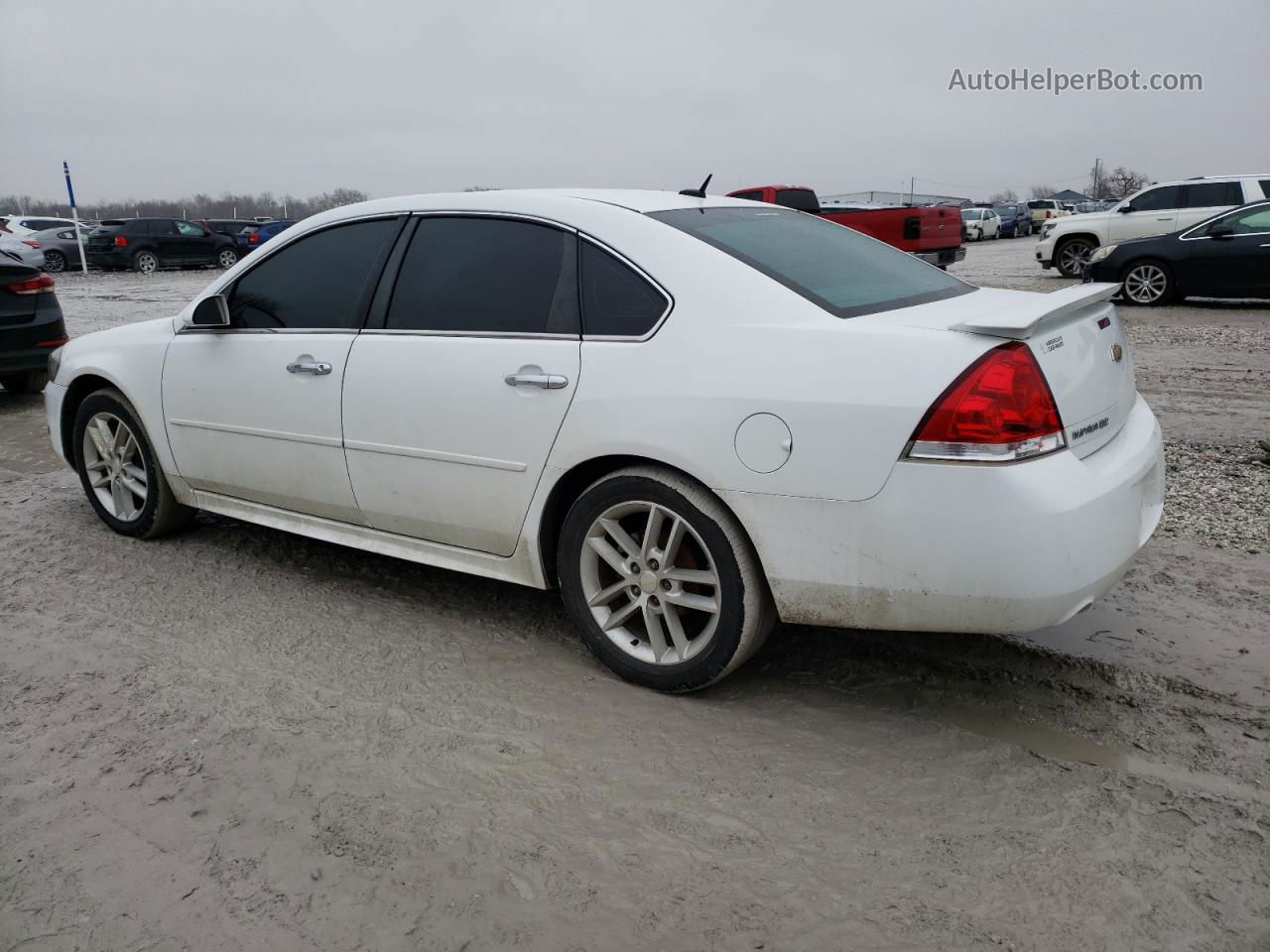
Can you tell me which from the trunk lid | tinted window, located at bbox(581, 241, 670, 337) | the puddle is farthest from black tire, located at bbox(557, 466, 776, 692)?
the trunk lid

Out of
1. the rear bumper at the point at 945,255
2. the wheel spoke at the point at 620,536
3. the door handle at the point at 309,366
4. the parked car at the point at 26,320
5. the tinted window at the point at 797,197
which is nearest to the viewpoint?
the wheel spoke at the point at 620,536

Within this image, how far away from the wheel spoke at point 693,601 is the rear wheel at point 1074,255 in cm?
1630

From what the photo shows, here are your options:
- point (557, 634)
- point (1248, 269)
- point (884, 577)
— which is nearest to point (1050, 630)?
point (884, 577)

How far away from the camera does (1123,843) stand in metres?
2.45

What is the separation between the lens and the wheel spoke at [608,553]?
3252mm

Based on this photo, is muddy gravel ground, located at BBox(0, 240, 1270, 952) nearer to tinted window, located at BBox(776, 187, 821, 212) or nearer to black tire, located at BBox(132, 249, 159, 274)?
tinted window, located at BBox(776, 187, 821, 212)

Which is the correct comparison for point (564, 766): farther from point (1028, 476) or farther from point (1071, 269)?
point (1071, 269)

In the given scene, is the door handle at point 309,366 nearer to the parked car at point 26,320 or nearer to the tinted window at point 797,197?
the parked car at point 26,320

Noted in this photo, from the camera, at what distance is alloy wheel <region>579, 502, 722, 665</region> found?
10.3 feet

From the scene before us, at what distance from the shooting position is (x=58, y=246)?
28.1 metres

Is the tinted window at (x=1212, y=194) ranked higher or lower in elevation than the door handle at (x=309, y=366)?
→ higher

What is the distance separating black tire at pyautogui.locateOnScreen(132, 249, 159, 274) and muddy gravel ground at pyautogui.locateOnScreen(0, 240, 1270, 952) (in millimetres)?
26523

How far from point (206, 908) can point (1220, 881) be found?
2.30 meters

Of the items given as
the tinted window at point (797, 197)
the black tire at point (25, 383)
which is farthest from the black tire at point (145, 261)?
the black tire at point (25, 383)
